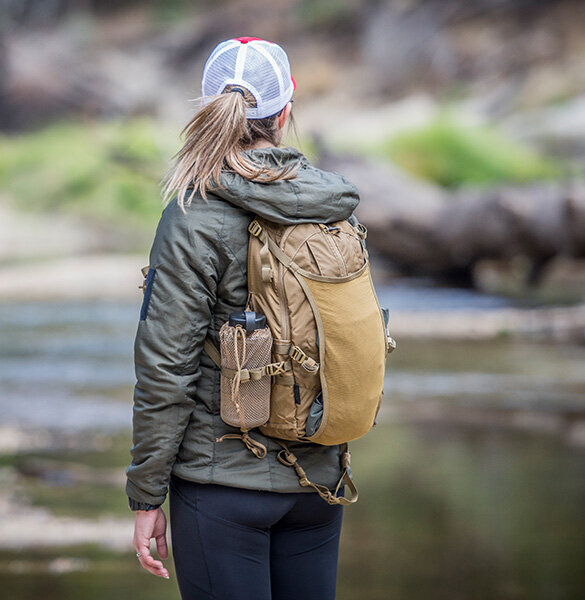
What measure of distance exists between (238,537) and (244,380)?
0.23 m

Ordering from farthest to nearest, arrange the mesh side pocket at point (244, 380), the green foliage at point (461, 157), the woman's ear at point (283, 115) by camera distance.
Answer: the green foliage at point (461, 157) → the woman's ear at point (283, 115) → the mesh side pocket at point (244, 380)

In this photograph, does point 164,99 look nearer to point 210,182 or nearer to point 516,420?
point 516,420

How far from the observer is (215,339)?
1241 millimetres

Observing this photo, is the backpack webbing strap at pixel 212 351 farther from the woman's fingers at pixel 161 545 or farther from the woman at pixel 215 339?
the woman's fingers at pixel 161 545

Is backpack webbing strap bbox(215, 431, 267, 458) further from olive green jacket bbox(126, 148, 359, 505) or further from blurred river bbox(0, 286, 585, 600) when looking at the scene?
blurred river bbox(0, 286, 585, 600)

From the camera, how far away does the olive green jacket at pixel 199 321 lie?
118 cm

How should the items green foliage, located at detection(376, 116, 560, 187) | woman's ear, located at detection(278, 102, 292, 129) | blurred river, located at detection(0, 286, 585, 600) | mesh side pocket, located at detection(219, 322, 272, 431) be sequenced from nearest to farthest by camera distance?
mesh side pocket, located at detection(219, 322, 272, 431), woman's ear, located at detection(278, 102, 292, 129), blurred river, located at detection(0, 286, 585, 600), green foliage, located at detection(376, 116, 560, 187)

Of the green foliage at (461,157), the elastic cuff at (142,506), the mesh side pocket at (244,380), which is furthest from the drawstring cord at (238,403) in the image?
the green foliage at (461,157)

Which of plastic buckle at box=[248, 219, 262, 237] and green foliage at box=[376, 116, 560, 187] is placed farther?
green foliage at box=[376, 116, 560, 187]

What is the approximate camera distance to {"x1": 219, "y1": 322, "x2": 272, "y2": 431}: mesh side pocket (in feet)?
3.82

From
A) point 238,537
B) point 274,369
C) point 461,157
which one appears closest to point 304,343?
point 274,369

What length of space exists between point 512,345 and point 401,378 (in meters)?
1.00

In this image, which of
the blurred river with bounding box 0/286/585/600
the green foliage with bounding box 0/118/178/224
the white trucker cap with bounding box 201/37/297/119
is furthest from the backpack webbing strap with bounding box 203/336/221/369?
the green foliage with bounding box 0/118/178/224

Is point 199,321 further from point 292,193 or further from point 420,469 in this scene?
point 420,469
